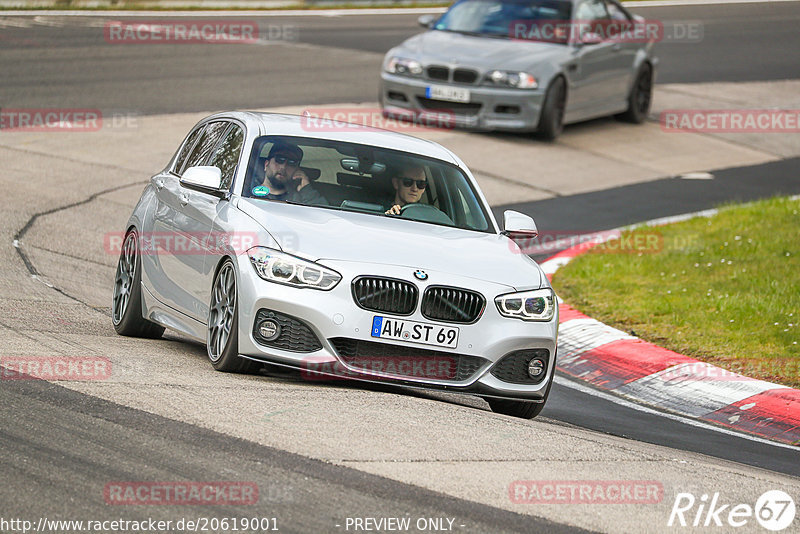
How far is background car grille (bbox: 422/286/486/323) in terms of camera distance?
7.44m

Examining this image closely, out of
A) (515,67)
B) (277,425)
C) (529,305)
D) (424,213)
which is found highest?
(424,213)

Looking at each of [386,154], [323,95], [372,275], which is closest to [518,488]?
[372,275]

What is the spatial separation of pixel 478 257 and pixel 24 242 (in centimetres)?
553

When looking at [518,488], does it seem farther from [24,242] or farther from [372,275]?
[24,242]

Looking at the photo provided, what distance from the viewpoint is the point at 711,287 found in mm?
11820

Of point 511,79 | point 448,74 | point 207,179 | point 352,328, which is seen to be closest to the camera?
point 352,328

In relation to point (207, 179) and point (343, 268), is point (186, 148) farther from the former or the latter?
point (343, 268)

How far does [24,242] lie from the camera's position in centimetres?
1199

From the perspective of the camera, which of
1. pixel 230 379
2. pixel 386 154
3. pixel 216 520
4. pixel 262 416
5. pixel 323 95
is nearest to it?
pixel 216 520

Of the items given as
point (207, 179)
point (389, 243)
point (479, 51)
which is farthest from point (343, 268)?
point (479, 51)

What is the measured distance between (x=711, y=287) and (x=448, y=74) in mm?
7380

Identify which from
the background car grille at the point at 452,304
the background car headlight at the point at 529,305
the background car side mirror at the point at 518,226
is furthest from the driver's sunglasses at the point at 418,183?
the background car grille at the point at 452,304

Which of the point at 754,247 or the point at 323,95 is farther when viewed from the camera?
the point at 323,95

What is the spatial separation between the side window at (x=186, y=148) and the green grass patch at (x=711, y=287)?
3636 mm
